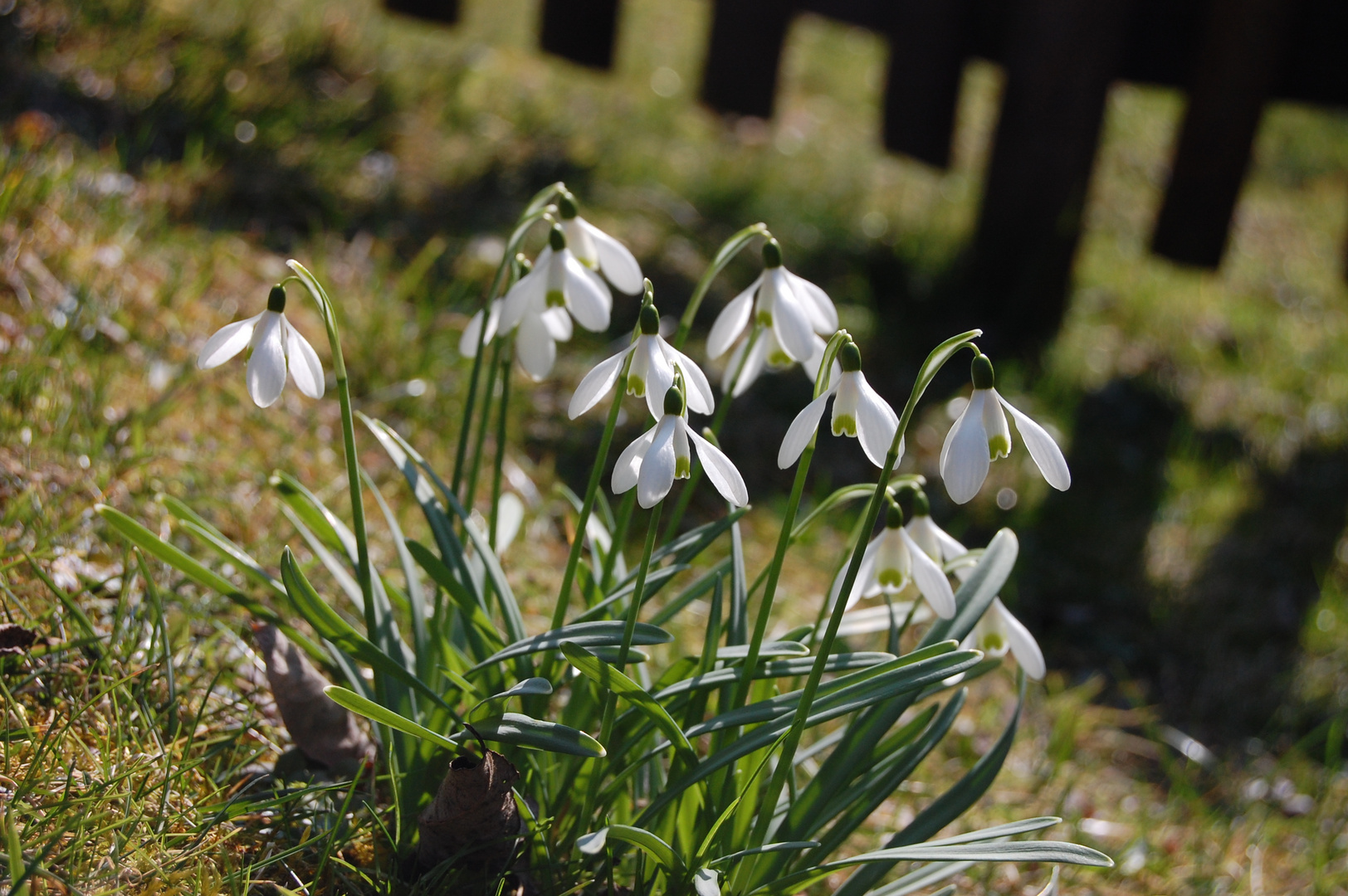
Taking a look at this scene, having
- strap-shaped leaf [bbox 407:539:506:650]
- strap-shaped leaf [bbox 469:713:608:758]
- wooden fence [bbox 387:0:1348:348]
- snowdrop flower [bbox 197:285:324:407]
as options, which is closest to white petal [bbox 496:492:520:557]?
strap-shaped leaf [bbox 407:539:506:650]

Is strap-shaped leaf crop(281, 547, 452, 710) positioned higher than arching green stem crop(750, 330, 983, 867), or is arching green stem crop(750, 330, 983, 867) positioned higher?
arching green stem crop(750, 330, 983, 867)

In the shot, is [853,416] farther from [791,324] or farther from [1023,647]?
[1023,647]

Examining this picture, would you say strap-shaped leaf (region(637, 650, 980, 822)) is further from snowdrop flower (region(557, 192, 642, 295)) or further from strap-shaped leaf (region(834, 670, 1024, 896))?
snowdrop flower (region(557, 192, 642, 295))

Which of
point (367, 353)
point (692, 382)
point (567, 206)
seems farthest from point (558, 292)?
point (367, 353)

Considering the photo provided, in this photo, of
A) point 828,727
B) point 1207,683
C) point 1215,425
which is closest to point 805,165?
point 1215,425

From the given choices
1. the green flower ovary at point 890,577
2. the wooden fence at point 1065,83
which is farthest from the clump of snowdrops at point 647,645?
the wooden fence at point 1065,83

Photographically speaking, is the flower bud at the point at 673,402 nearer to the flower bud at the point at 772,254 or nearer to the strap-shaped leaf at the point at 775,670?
the flower bud at the point at 772,254
